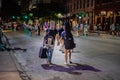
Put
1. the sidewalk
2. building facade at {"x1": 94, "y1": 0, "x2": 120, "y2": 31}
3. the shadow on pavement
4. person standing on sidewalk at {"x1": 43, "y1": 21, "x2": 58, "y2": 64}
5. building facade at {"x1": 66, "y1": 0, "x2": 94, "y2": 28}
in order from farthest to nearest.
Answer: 1. building facade at {"x1": 66, "y1": 0, "x2": 94, "y2": 28}
2. building facade at {"x1": 94, "y1": 0, "x2": 120, "y2": 31}
3. person standing on sidewalk at {"x1": 43, "y1": 21, "x2": 58, "y2": 64}
4. the shadow on pavement
5. the sidewalk

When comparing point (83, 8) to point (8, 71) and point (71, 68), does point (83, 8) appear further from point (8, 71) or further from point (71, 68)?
point (8, 71)

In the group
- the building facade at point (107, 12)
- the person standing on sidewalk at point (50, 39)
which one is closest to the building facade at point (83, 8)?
the building facade at point (107, 12)

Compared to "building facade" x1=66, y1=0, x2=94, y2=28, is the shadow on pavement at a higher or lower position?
lower

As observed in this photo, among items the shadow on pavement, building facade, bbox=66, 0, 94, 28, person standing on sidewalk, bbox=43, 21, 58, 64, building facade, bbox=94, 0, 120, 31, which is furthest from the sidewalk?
building facade, bbox=66, 0, 94, 28

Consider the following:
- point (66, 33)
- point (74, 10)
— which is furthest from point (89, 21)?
point (66, 33)

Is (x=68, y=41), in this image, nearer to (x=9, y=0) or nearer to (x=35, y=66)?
(x=35, y=66)

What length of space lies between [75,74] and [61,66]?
74.6 inches

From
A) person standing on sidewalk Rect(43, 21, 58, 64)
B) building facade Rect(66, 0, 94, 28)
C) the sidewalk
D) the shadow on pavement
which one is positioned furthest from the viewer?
building facade Rect(66, 0, 94, 28)

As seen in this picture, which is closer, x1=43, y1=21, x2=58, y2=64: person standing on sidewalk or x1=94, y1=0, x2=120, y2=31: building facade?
x1=43, y1=21, x2=58, y2=64: person standing on sidewalk

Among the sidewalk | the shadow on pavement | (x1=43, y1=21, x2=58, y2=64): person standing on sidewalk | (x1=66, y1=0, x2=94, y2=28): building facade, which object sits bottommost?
the shadow on pavement

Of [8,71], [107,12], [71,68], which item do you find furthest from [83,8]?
[8,71]

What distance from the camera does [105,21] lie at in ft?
174

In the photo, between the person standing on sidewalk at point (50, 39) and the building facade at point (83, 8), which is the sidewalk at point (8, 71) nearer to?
the person standing on sidewalk at point (50, 39)

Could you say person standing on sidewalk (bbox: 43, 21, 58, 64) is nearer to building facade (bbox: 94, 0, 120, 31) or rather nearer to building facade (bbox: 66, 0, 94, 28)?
building facade (bbox: 94, 0, 120, 31)
